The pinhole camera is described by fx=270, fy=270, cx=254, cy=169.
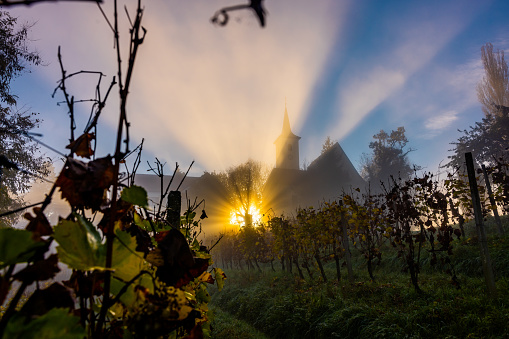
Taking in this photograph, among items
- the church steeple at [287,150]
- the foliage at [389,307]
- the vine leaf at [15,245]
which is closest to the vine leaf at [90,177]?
the vine leaf at [15,245]

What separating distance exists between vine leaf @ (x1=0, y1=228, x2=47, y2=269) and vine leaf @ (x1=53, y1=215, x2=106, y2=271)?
0.04m

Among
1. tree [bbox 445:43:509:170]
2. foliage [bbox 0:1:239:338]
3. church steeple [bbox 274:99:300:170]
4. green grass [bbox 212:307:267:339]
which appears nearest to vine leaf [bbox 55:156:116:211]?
foliage [bbox 0:1:239:338]

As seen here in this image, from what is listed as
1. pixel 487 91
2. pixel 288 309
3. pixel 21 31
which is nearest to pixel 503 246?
pixel 288 309

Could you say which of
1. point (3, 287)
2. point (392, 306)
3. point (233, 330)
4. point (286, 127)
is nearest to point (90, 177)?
point (3, 287)

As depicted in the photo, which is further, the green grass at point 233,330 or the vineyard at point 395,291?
the green grass at point 233,330

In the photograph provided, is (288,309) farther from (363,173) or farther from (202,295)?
(363,173)

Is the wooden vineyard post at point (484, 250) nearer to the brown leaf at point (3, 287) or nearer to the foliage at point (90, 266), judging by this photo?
the foliage at point (90, 266)

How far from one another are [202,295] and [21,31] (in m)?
16.7

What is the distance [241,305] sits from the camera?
8773mm

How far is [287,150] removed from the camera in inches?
1864

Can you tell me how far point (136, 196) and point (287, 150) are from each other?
155 ft

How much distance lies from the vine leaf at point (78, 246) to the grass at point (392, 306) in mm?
5190

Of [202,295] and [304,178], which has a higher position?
[304,178]

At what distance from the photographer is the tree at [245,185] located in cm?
3753
